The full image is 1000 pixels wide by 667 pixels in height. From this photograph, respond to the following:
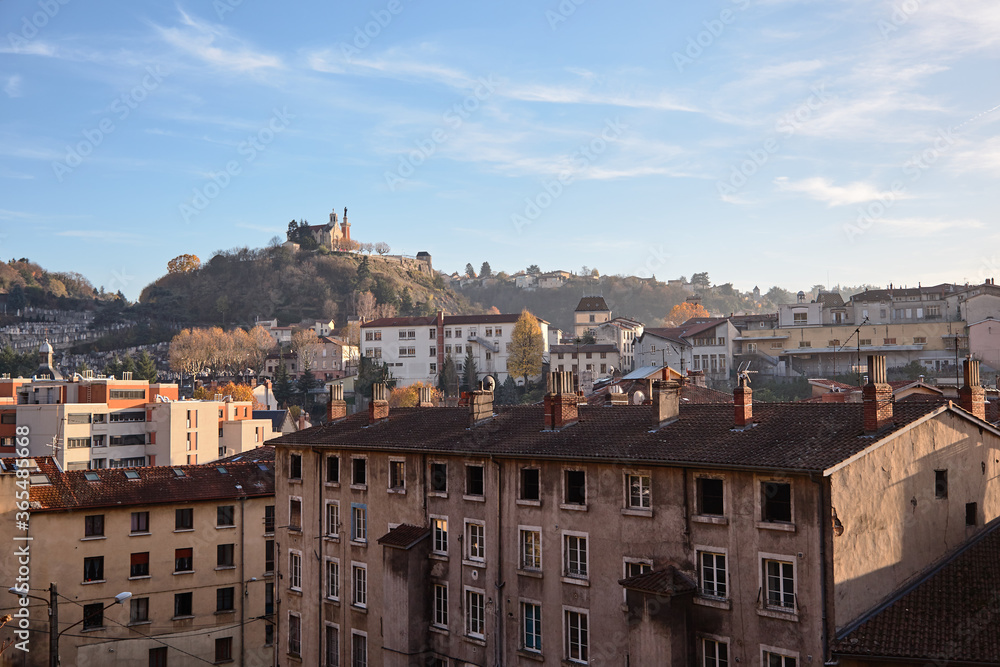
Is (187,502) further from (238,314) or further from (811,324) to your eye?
(238,314)

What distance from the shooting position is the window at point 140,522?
3641 centimetres

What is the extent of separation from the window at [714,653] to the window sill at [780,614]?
133 cm

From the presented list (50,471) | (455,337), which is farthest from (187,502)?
(455,337)

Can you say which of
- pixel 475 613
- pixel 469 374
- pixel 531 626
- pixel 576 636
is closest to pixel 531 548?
pixel 531 626

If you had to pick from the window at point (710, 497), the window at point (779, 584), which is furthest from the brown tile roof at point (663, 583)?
the window at point (779, 584)

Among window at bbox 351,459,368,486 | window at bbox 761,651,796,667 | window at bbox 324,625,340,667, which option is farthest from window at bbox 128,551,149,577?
window at bbox 761,651,796,667

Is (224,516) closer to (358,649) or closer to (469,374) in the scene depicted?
(358,649)

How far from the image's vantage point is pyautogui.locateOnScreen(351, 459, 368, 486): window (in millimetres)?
30891

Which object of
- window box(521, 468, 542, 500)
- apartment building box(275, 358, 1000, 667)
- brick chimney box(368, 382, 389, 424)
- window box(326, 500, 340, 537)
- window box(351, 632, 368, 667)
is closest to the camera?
apartment building box(275, 358, 1000, 667)

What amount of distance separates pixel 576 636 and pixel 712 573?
16.3 feet

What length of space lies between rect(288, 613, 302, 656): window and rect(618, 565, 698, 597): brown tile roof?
17.4 meters

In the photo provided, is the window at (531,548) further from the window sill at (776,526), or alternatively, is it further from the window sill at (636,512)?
the window sill at (776,526)

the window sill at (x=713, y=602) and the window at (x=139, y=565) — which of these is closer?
the window sill at (x=713, y=602)

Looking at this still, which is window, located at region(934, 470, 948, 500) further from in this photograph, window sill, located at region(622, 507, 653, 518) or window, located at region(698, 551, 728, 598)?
window sill, located at region(622, 507, 653, 518)
